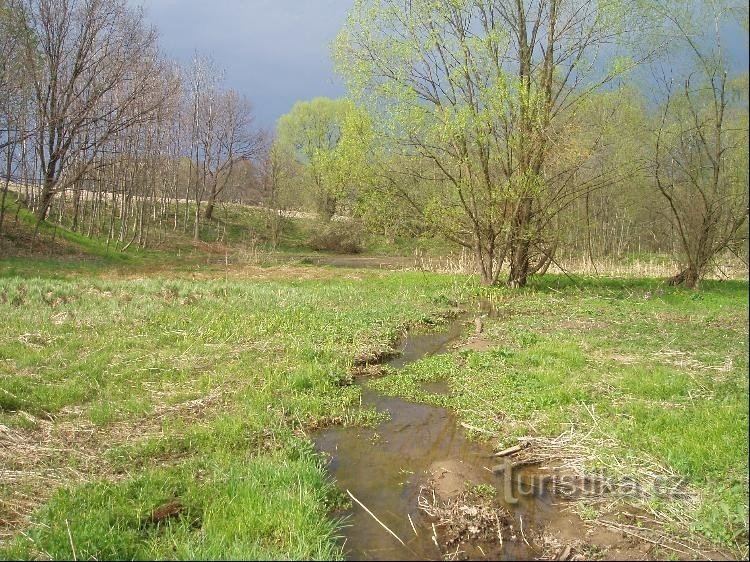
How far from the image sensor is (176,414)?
632 centimetres

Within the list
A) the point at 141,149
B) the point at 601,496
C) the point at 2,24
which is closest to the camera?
the point at 601,496

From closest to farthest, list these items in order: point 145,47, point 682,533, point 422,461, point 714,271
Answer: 1. point 682,533
2. point 422,461
3. point 714,271
4. point 145,47

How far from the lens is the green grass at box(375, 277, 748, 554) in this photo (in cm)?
452

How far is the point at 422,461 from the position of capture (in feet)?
17.4

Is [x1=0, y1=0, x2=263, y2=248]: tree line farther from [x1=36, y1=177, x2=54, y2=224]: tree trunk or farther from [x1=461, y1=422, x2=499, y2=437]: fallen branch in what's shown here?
[x1=461, y1=422, x2=499, y2=437]: fallen branch

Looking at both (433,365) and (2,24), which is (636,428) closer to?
(433,365)

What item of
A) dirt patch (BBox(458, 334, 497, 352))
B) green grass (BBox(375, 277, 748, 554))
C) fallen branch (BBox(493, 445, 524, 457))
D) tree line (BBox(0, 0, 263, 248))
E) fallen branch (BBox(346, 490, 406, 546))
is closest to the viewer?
fallen branch (BBox(346, 490, 406, 546))

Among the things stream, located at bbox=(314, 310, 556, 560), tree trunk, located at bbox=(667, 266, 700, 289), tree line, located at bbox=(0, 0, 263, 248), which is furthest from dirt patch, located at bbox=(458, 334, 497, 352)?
tree line, located at bbox=(0, 0, 263, 248)

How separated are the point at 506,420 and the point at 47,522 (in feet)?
14.7

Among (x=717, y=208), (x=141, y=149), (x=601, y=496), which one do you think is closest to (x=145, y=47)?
(x=141, y=149)

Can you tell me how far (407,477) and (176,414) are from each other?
297 centimetres

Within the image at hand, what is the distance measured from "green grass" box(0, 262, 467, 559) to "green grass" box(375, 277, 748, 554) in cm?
168

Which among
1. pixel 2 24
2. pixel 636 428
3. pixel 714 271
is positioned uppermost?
pixel 2 24

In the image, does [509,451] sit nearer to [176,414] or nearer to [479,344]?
[176,414]
